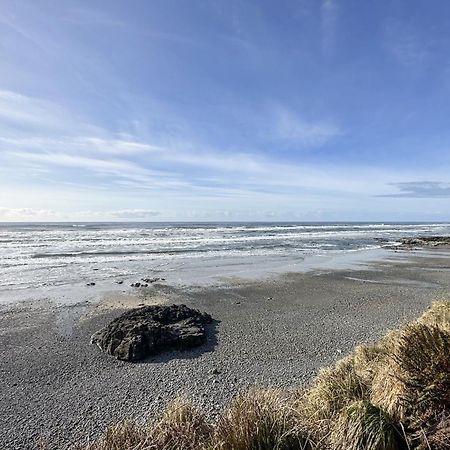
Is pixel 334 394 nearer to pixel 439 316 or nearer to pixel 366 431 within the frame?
pixel 366 431

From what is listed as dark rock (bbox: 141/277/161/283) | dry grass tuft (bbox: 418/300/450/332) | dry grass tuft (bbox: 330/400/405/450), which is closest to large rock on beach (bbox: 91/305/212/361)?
dry grass tuft (bbox: 418/300/450/332)

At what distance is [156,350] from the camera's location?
707 cm

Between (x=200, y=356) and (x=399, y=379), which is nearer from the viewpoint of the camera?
(x=399, y=379)

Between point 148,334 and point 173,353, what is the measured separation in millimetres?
686

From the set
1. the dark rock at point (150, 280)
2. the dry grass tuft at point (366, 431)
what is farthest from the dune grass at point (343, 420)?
the dark rock at point (150, 280)

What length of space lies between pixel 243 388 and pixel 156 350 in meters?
2.26

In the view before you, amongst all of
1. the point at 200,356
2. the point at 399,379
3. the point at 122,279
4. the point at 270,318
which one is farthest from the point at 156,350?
the point at 122,279

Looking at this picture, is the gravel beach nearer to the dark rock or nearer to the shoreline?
→ the shoreline

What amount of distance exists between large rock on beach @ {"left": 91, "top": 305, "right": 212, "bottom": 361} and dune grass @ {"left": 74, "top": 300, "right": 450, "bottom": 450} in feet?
11.1

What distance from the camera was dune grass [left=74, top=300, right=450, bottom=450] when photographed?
3.08m

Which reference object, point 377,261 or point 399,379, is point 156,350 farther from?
point 377,261

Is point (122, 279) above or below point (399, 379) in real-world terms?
below

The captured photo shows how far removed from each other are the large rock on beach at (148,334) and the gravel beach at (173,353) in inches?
10.2

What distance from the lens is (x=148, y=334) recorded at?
732cm
